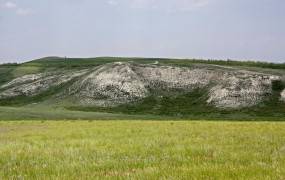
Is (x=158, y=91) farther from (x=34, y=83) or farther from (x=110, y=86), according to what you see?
(x=34, y=83)

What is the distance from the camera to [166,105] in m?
103

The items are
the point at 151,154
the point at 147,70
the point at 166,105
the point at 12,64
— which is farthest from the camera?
the point at 12,64

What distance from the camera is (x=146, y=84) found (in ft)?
384

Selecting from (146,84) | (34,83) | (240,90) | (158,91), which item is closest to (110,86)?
(146,84)

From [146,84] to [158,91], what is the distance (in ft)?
15.8

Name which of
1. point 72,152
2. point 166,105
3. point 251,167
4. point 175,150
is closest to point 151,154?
point 175,150

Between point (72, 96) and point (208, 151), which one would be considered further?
point (72, 96)

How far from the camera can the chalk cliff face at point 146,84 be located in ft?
346

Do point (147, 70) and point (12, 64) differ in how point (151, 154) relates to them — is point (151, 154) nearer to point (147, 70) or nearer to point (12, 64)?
point (147, 70)

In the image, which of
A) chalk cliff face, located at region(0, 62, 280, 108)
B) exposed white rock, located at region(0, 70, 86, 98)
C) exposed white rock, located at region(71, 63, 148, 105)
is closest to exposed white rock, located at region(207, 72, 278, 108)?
chalk cliff face, located at region(0, 62, 280, 108)

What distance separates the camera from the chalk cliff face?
10531cm

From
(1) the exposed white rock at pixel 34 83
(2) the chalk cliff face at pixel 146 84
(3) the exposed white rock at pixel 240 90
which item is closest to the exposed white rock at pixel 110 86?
(2) the chalk cliff face at pixel 146 84

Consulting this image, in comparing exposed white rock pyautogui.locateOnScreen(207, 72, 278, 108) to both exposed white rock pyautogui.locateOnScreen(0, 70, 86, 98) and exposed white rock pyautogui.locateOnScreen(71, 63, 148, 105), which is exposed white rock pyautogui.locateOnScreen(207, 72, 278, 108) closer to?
exposed white rock pyautogui.locateOnScreen(71, 63, 148, 105)

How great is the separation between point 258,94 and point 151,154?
91.0m
